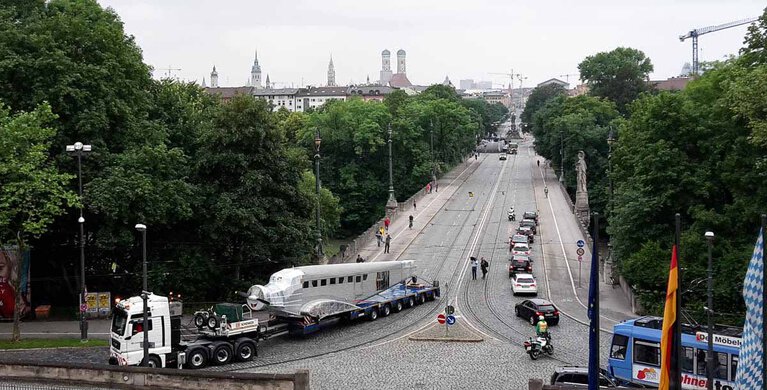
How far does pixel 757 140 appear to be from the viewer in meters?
37.4

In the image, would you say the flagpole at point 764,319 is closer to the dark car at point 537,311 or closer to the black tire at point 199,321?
the dark car at point 537,311

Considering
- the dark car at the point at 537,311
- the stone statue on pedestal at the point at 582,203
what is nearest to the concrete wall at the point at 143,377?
the dark car at the point at 537,311

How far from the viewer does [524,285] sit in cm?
4612

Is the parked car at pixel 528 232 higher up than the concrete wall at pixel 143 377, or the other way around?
the parked car at pixel 528 232

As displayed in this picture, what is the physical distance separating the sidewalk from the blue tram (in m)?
27.9

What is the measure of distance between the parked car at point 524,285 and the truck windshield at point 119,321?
2230cm

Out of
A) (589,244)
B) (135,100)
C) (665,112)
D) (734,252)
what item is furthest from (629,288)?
(135,100)

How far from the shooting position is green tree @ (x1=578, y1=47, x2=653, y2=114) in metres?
124

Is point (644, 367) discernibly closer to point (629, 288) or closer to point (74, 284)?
point (629, 288)

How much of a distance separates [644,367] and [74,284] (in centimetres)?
3069

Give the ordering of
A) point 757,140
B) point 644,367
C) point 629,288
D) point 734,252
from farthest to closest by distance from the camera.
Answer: point 629,288, point 734,252, point 757,140, point 644,367

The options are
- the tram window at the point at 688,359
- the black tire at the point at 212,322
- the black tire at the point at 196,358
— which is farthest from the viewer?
the black tire at the point at 212,322

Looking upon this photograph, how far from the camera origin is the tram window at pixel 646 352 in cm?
2853

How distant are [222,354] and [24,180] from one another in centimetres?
1119
